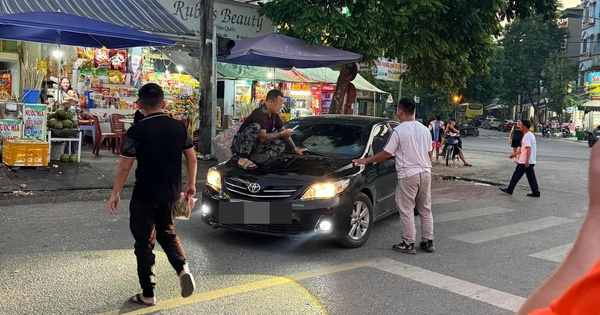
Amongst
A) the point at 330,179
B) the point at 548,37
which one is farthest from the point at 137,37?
the point at 548,37

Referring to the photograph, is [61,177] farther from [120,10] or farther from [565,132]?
[565,132]

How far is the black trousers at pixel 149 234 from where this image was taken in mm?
4145

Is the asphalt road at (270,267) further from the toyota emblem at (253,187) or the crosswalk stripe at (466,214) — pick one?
the toyota emblem at (253,187)

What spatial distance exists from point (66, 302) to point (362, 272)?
2.66 m

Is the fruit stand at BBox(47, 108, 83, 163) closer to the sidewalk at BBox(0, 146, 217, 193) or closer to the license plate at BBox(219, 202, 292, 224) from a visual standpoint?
the sidewalk at BBox(0, 146, 217, 193)

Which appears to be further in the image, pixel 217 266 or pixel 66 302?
pixel 217 266

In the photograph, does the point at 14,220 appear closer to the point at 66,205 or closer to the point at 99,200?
the point at 66,205

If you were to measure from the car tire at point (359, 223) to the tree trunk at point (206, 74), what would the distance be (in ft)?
23.1

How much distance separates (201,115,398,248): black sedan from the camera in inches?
219

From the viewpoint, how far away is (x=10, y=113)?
1010 centimetres

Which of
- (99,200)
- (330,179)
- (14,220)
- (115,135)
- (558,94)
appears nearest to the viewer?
(330,179)

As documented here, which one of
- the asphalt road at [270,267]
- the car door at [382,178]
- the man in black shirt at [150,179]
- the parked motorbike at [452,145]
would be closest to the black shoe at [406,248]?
the asphalt road at [270,267]

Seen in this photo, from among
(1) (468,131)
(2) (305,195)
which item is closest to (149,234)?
(2) (305,195)

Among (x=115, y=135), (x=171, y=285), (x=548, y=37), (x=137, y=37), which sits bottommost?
(x=171, y=285)
